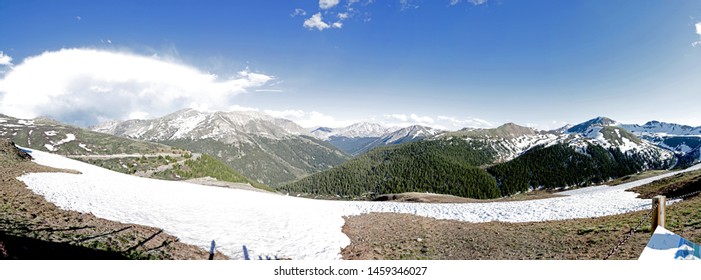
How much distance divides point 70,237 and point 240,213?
9.01m

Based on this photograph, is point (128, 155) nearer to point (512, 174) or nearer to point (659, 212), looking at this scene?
point (659, 212)

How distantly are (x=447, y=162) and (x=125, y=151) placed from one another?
587 ft

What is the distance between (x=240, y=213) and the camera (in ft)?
60.9

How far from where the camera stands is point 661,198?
10273mm

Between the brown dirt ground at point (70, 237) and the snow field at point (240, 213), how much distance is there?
0.89 m

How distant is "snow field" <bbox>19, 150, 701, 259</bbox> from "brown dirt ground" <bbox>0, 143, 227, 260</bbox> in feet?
2.92

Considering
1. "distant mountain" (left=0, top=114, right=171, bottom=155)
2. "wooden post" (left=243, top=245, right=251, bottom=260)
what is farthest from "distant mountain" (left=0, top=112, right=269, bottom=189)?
"wooden post" (left=243, top=245, right=251, bottom=260)

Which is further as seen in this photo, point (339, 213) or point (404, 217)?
point (339, 213)

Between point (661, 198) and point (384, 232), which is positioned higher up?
point (661, 198)

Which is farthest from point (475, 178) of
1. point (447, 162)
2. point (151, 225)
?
point (151, 225)

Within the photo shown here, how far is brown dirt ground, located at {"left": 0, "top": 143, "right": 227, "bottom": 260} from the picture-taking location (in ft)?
28.5

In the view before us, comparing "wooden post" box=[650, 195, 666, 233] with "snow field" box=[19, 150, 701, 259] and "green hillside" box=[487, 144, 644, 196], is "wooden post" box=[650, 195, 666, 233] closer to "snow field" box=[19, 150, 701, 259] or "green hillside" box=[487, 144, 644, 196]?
"snow field" box=[19, 150, 701, 259]

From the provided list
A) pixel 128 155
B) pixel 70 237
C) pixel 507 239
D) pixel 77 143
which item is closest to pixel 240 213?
pixel 70 237
